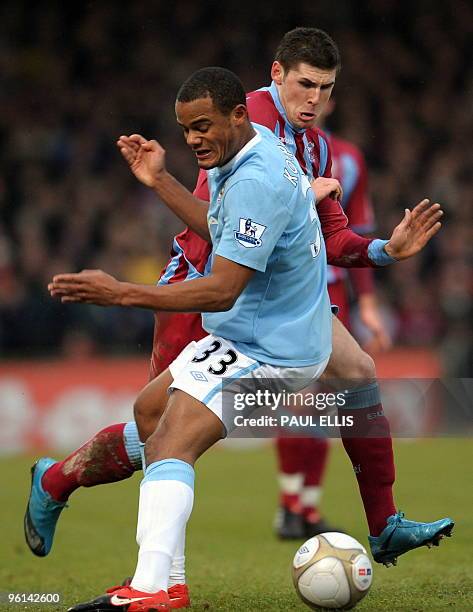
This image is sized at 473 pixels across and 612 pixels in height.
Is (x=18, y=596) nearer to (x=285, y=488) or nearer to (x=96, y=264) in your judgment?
(x=285, y=488)

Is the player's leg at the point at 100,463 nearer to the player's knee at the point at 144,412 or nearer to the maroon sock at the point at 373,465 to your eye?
the player's knee at the point at 144,412

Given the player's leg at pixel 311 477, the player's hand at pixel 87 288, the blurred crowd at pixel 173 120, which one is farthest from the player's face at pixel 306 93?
the blurred crowd at pixel 173 120

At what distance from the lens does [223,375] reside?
436cm

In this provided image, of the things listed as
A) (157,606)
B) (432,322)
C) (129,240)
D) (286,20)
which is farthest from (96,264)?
(157,606)

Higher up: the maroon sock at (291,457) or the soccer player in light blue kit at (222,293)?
the soccer player in light blue kit at (222,293)

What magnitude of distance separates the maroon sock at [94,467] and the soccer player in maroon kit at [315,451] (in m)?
2.11

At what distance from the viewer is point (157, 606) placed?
4.04 meters

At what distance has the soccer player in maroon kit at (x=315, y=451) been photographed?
23.5 ft

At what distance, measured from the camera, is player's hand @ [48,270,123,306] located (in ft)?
13.0

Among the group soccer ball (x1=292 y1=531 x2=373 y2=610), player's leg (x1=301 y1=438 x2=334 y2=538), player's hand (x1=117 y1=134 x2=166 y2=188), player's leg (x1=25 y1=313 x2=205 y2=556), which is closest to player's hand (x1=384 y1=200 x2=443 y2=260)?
player's hand (x1=117 y1=134 x2=166 y2=188)

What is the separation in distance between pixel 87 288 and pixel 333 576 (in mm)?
1498

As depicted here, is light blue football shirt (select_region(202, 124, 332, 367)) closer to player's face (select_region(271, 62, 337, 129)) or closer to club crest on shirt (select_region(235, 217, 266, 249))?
club crest on shirt (select_region(235, 217, 266, 249))

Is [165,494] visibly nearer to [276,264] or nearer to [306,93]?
[276,264]

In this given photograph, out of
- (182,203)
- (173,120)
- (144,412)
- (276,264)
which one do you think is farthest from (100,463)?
(173,120)
